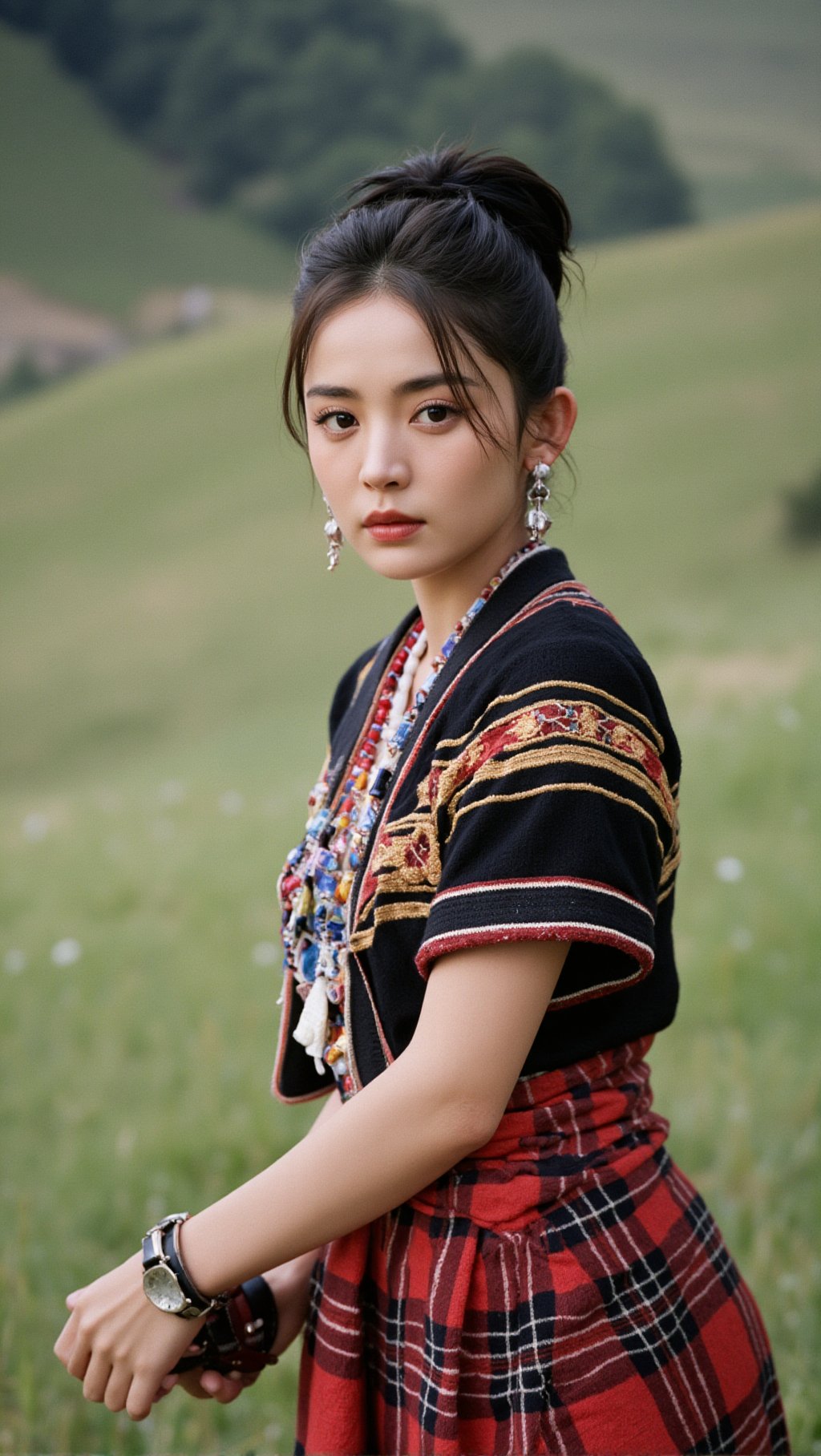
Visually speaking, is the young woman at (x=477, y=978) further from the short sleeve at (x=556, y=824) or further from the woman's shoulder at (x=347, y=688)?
the woman's shoulder at (x=347, y=688)

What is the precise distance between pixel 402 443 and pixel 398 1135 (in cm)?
50

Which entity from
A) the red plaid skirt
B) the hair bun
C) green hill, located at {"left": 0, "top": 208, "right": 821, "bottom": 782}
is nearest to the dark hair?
the hair bun

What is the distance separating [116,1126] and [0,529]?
354 cm

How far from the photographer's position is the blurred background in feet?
9.96

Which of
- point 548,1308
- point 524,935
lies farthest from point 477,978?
point 548,1308

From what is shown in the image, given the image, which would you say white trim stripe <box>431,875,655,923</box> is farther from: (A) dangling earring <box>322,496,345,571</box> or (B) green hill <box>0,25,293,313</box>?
(B) green hill <box>0,25,293,313</box>

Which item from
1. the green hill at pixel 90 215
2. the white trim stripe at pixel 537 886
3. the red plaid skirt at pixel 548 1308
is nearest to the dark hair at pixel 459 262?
the white trim stripe at pixel 537 886

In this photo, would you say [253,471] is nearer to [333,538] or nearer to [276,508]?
[276,508]

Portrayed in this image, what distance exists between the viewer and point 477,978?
90 cm

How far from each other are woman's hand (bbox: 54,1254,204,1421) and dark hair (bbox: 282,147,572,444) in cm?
69

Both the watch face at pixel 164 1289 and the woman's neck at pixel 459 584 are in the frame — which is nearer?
the watch face at pixel 164 1289

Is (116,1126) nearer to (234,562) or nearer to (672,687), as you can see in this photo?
(672,687)

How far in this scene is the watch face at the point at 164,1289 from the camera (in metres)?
0.96

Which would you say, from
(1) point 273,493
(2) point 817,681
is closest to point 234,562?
(1) point 273,493
